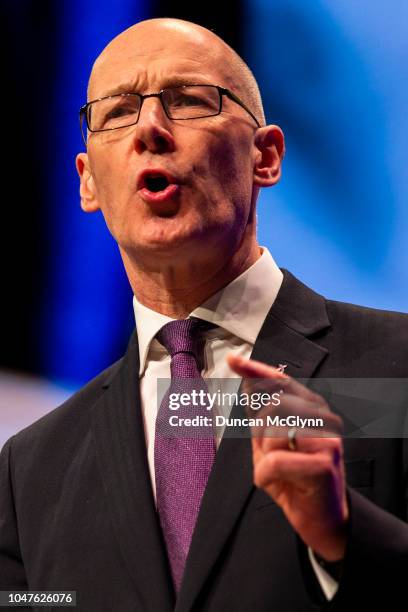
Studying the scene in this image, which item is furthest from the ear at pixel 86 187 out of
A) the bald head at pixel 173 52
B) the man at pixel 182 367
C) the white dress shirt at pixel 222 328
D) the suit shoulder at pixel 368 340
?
the suit shoulder at pixel 368 340

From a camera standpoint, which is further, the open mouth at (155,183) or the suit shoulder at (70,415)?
the suit shoulder at (70,415)

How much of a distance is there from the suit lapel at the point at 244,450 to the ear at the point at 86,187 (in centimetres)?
46

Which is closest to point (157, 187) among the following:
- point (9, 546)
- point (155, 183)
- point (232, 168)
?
point (155, 183)

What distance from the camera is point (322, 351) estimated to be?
1.62 meters

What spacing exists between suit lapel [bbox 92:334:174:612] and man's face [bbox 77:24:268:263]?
27 centimetres

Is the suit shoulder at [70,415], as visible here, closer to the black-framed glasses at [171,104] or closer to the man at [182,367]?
the man at [182,367]

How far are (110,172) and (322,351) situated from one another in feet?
1.73

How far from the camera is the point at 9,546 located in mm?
1775

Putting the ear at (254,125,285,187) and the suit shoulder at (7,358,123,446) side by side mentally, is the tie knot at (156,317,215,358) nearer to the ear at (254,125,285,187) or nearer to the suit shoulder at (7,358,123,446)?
the suit shoulder at (7,358,123,446)

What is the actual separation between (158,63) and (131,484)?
2.63 feet

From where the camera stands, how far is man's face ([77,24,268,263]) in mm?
1645

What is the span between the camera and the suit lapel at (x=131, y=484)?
145 centimetres

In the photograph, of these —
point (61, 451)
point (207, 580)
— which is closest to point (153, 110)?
point (61, 451)

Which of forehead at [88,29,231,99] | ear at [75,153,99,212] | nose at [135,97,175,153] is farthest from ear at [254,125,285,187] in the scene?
ear at [75,153,99,212]
